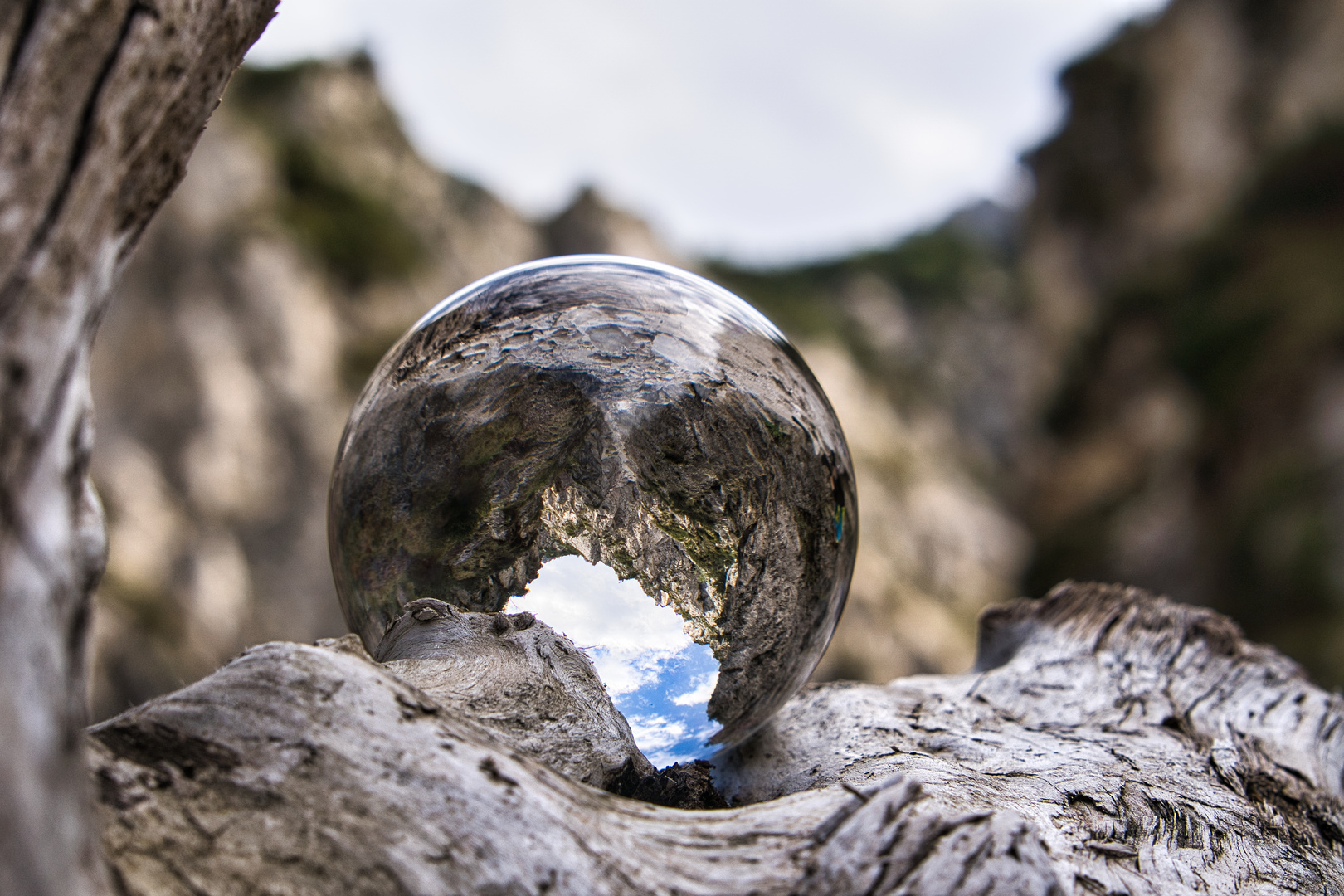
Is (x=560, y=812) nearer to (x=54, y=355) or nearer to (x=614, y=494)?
(x=614, y=494)

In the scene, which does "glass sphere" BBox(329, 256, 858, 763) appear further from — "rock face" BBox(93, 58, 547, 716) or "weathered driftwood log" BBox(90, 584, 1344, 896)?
"rock face" BBox(93, 58, 547, 716)

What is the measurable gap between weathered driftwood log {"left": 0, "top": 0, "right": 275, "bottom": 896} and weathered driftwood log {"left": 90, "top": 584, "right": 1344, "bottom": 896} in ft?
0.81

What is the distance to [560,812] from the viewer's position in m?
1.34

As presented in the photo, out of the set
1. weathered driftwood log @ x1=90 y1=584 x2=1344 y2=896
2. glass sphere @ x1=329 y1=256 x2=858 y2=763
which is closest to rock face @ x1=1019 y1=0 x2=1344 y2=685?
weathered driftwood log @ x1=90 y1=584 x2=1344 y2=896

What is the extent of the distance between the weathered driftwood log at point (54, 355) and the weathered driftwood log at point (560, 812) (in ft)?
0.81

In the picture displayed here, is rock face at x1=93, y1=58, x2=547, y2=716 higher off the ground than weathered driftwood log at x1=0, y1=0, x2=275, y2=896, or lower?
higher

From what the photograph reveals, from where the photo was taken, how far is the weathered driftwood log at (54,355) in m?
0.89

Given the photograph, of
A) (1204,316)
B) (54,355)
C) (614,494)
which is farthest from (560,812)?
(1204,316)

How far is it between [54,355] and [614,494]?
1001 mm

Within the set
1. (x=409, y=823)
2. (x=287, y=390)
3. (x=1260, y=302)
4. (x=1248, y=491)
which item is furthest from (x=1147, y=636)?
(x=287, y=390)

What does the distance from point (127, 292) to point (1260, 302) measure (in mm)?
16268

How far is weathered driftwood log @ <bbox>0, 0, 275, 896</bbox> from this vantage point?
2.91ft

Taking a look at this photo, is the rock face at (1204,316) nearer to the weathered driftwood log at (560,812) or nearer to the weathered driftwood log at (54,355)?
the weathered driftwood log at (560,812)

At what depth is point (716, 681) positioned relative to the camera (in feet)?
6.00
